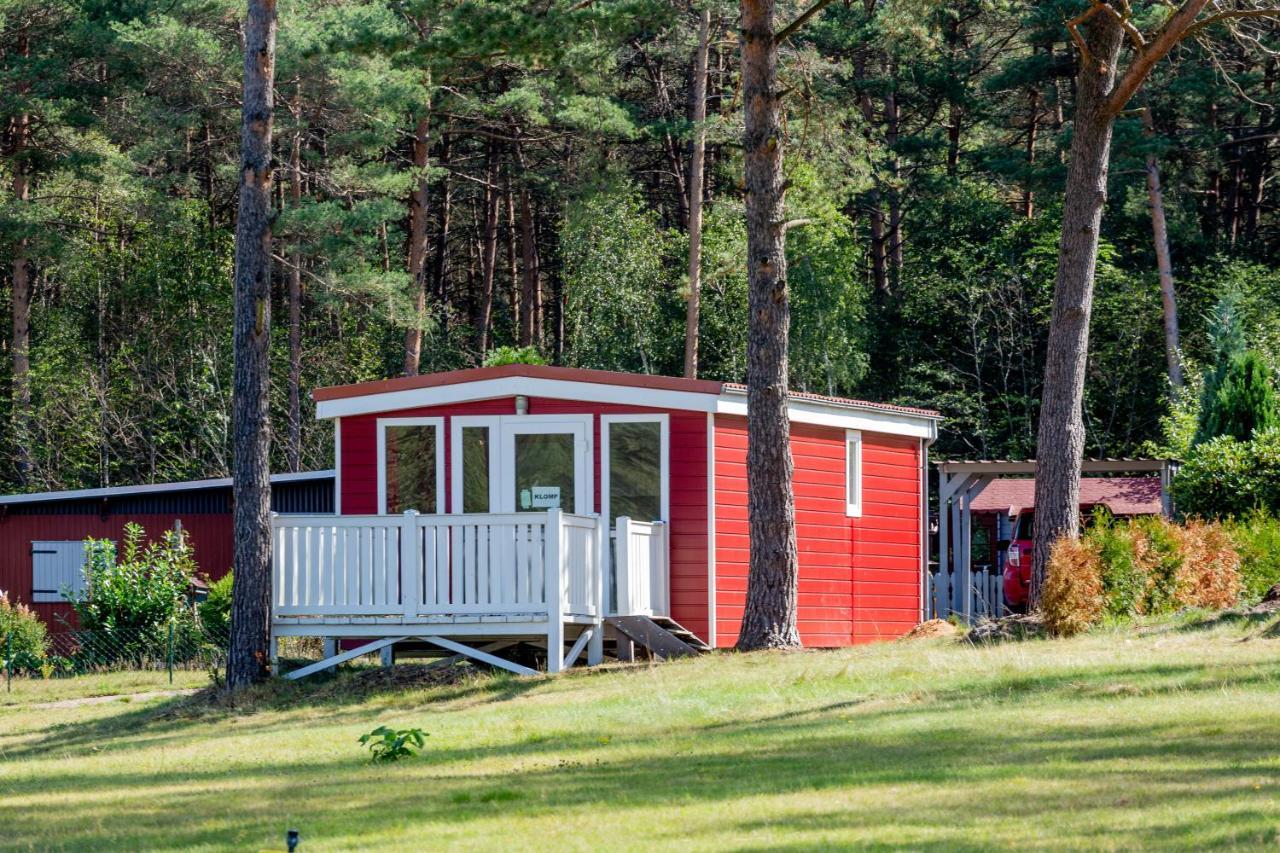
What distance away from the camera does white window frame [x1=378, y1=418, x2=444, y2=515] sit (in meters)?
17.3

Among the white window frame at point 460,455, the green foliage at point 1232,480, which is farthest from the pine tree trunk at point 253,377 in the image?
the green foliage at point 1232,480

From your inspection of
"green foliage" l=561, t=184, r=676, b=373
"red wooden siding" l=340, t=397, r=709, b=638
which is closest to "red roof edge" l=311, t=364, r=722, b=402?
"red wooden siding" l=340, t=397, r=709, b=638

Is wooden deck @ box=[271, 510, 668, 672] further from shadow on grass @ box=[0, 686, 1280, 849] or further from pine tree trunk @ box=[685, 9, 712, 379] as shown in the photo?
pine tree trunk @ box=[685, 9, 712, 379]

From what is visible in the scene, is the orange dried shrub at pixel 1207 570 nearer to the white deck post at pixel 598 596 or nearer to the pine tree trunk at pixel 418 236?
the white deck post at pixel 598 596

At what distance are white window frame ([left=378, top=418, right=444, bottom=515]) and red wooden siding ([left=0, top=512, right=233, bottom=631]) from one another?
292 inches

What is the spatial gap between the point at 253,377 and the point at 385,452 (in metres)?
2.26

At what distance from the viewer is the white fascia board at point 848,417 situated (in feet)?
56.1

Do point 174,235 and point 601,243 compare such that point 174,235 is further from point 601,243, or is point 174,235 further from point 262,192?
point 262,192

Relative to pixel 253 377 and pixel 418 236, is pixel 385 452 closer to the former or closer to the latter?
pixel 253 377

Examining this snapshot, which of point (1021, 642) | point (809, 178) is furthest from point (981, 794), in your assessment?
point (809, 178)

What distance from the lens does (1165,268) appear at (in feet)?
110

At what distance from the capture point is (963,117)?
131 feet

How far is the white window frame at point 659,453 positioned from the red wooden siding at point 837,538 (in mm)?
525

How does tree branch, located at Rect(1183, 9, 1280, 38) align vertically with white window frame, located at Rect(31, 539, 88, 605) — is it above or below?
above
